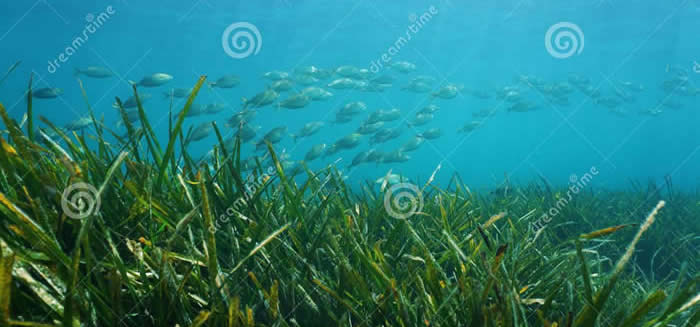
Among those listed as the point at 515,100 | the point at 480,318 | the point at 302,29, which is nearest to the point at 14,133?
the point at 480,318

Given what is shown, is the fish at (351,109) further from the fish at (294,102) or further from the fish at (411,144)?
the fish at (294,102)

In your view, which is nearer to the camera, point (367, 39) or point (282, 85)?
point (282, 85)

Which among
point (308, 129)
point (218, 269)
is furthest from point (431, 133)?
point (218, 269)

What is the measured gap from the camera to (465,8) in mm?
34656

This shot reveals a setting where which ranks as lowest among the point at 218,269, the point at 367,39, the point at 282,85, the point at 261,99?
the point at 218,269

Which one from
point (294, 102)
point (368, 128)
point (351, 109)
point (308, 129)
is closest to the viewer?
point (294, 102)

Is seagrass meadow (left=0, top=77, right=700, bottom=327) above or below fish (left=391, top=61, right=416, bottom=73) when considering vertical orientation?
below

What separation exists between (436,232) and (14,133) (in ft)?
5.64

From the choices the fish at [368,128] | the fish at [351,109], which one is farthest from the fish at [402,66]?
the fish at [368,128]

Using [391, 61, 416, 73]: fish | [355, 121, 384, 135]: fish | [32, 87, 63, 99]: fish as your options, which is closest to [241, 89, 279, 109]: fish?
[355, 121, 384, 135]: fish

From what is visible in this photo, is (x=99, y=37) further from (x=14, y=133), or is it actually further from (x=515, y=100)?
(x=14, y=133)

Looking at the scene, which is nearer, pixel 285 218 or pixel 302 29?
pixel 285 218

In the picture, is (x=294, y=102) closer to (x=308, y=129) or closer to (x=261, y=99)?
(x=261, y=99)

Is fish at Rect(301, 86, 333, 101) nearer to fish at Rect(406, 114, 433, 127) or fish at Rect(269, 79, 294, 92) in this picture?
fish at Rect(269, 79, 294, 92)
